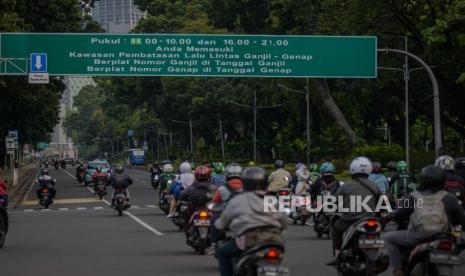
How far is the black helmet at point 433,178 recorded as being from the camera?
1114 centimetres

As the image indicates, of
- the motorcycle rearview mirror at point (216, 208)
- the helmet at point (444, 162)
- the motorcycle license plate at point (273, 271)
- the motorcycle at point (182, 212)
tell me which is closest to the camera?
the motorcycle license plate at point (273, 271)

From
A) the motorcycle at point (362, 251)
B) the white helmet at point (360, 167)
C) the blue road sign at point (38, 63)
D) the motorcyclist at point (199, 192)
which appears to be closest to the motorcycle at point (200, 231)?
the motorcyclist at point (199, 192)

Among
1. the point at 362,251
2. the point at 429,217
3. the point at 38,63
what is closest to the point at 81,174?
the point at 38,63

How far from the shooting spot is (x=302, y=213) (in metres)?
27.6

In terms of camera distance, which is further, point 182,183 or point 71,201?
point 71,201

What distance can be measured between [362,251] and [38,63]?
3028 centimetres

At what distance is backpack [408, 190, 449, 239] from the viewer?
1091 centimetres

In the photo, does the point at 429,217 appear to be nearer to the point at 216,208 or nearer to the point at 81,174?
the point at 216,208

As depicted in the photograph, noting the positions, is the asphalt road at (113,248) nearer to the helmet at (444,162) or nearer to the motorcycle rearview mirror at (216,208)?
the helmet at (444,162)

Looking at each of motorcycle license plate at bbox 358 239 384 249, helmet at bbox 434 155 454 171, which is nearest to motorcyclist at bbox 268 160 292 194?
helmet at bbox 434 155 454 171

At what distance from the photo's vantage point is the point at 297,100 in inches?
3241

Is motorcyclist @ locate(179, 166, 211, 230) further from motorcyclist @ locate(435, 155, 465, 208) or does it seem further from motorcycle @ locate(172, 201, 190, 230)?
motorcyclist @ locate(435, 155, 465, 208)

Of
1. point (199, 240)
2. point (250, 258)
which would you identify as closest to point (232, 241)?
point (250, 258)

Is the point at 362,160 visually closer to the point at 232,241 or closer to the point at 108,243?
the point at 232,241
